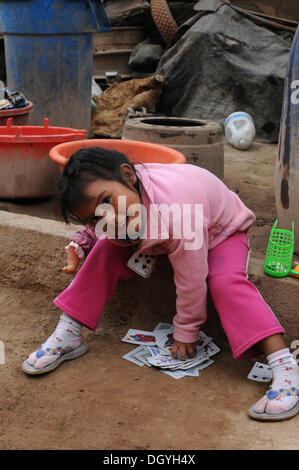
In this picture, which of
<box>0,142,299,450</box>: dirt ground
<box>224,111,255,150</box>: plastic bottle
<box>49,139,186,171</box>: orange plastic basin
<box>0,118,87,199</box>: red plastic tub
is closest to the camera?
<box>0,142,299,450</box>: dirt ground

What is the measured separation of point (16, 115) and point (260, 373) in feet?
8.00

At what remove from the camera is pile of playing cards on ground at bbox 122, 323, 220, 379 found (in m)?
1.79

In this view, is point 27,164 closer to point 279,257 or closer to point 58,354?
point 58,354

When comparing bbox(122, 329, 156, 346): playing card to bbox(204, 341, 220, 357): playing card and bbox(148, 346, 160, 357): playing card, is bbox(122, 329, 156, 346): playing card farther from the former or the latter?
bbox(204, 341, 220, 357): playing card

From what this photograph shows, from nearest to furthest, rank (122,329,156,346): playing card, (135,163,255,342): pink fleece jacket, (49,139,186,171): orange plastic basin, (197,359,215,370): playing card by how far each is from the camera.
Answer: (135,163,255,342): pink fleece jacket, (197,359,215,370): playing card, (122,329,156,346): playing card, (49,139,186,171): orange plastic basin

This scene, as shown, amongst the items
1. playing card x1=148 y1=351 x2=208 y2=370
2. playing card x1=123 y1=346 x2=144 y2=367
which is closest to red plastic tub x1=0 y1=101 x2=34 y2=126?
playing card x1=123 y1=346 x2=144 y2=367

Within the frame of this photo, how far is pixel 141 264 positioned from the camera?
6.26ft

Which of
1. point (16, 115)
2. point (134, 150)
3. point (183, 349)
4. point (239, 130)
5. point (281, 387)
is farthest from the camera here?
point (239, 130)

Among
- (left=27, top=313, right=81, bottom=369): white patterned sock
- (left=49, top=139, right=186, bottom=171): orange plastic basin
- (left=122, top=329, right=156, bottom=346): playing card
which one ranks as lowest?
(left=122, top=329, right=156, bottom=346): playing card

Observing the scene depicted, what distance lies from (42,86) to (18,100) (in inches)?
33.4

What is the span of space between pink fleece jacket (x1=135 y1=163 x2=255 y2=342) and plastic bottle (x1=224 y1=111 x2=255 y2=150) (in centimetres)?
303

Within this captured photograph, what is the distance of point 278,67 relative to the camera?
17.3ft

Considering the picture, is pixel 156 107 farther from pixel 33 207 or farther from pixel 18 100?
pixel 33 207

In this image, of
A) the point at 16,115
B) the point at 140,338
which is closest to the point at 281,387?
the point at 140,338
